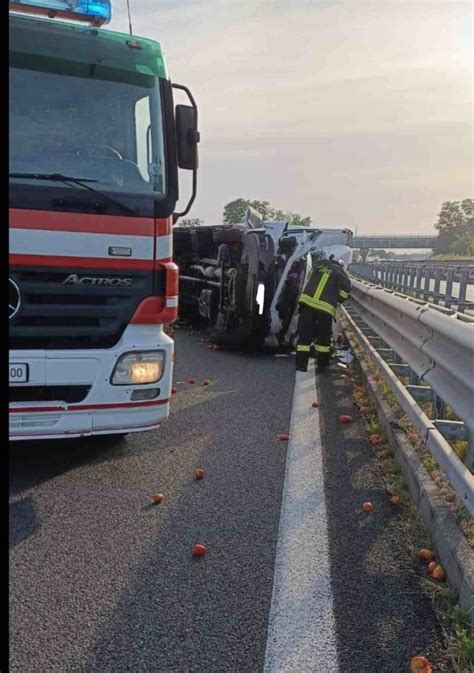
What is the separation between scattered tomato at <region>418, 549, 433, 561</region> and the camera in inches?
119

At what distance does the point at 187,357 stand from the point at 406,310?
16.2ft

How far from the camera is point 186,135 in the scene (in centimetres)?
462

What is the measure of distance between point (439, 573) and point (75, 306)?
260 cm

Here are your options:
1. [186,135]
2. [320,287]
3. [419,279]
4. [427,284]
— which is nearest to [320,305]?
[320,287]

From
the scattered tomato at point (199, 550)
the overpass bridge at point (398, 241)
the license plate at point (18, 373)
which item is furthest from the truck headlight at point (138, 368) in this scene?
the overpass bridge at point (398, 241)

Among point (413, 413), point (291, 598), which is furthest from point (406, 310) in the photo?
point (291, 598)

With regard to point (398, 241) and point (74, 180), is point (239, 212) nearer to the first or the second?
point (74, 180)

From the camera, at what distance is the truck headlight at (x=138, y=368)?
4125 mm

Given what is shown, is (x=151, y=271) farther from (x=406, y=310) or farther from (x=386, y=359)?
(x=386, y=359)

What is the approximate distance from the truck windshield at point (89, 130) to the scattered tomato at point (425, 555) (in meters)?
2.76

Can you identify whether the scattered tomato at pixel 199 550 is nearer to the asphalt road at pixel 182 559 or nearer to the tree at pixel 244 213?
the asphalt road at pixel 182 559

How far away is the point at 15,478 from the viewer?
166 inches

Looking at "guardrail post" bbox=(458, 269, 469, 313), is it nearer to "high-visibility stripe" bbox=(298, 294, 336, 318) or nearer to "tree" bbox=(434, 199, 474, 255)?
"high-visibility stripe" bbox=(298, 294, 336, 318)

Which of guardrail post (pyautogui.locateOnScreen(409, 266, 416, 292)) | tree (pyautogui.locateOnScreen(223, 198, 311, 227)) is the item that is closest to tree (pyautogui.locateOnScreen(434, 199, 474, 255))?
tree (pyautogui.locateOnScreen(223, 198, 311, 227))
